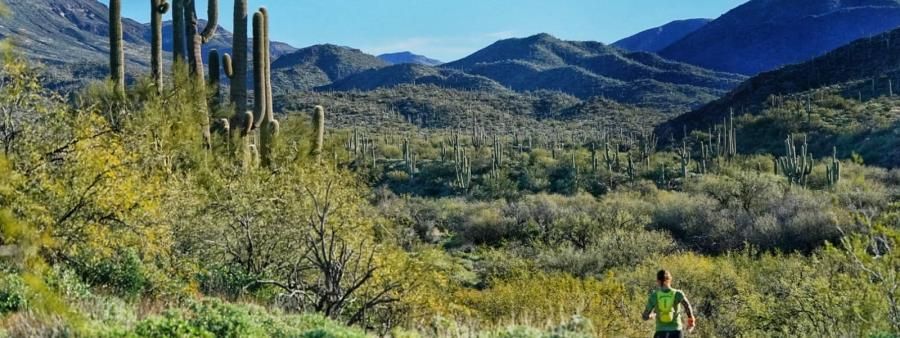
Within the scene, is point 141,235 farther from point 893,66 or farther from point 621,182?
point 893,66

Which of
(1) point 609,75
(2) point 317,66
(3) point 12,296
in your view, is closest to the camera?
(3) point 12,296

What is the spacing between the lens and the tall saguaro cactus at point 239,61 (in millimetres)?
17891

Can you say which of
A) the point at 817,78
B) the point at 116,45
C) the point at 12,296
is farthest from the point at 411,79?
the point at 12,296

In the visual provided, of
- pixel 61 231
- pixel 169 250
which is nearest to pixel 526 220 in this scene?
pixel 169 250

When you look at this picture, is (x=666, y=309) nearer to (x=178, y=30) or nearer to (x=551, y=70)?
(x=178, y=30)

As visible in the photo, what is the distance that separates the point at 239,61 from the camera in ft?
58.9

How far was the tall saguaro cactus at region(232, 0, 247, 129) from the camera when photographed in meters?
17.9

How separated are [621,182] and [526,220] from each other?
11.5 metres

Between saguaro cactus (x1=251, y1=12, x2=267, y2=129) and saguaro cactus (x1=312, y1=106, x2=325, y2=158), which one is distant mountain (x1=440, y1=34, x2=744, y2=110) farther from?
saguaro cactus (x1=251, y1=12, x2=267, y2=129)

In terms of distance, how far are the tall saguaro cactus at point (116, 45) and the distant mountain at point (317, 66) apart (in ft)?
453

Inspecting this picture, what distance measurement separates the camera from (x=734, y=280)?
19.9 meters

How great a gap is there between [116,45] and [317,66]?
169m

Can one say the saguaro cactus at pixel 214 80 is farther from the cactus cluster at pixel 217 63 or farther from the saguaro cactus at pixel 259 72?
the saguaro cactus at pixel 259 72

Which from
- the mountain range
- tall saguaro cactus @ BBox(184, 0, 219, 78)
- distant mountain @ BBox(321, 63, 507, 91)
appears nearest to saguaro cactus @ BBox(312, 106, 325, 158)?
tall saguaro cactus @ BBox(184, 0, 219, 78)
